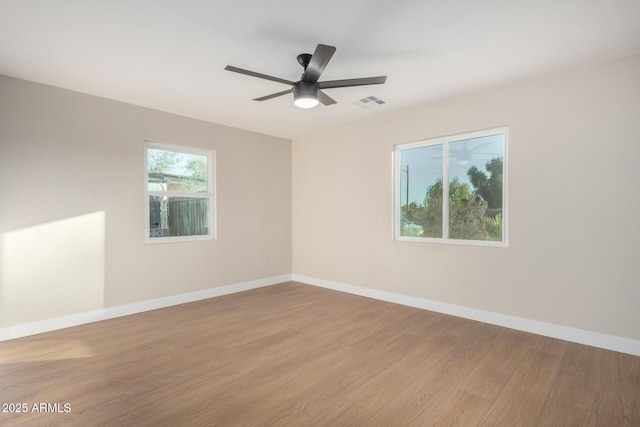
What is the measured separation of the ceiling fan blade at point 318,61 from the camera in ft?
7.29

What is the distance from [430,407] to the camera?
2129 mm

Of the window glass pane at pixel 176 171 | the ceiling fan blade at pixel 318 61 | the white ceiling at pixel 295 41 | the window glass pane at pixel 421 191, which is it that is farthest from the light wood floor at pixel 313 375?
the white ceiling at pixel 295 41

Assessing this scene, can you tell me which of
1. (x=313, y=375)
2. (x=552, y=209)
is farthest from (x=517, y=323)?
(x=313, y=375)

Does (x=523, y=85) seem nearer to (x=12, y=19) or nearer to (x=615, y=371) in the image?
(x=615, y=371)

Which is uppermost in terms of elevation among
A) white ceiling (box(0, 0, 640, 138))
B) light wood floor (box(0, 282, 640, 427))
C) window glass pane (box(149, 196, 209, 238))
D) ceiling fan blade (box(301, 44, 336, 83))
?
white ceiling (box(0, 0, 640, 138))

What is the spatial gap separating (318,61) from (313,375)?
2413 millimetres

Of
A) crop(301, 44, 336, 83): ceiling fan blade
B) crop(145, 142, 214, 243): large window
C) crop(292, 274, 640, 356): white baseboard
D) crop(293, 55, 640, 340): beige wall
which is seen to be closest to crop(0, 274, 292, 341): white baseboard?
crop(145, 142, 214, 243): large window

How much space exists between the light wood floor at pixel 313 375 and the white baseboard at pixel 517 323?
0.10 m

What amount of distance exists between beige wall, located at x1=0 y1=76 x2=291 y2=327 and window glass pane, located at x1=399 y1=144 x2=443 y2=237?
2.65 meters

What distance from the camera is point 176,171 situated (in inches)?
183

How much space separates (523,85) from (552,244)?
5.57ft

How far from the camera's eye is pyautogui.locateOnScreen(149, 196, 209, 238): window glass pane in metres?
4.43

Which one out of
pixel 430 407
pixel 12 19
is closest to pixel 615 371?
pixel 430 407

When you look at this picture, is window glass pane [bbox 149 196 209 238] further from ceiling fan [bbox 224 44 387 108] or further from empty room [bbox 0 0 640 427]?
ceiling fan [bbox 224 44 387 108]
